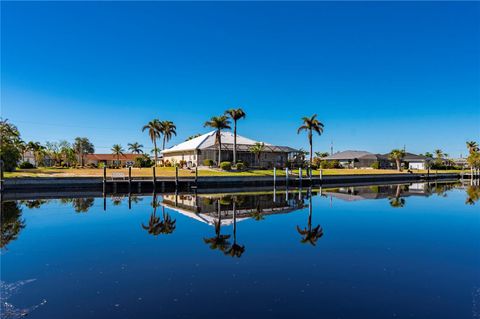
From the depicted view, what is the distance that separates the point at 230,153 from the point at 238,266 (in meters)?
53.1

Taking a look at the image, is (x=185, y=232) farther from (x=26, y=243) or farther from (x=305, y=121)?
(x=305, y=121)

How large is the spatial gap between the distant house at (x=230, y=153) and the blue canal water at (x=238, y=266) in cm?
4015

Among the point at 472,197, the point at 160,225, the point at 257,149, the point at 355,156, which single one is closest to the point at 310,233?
the point at 160,225

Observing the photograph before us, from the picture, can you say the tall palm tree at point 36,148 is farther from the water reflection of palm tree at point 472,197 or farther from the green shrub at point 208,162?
the water reflection of palm tree at point 472,197

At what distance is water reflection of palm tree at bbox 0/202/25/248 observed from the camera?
16.6 metres

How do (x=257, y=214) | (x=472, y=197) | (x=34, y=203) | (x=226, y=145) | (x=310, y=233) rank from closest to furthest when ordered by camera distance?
(x=310, y=233)
(x=257, y=214)
(x=34, y=203)
(x=472, y=197)
(x=226, y=145)

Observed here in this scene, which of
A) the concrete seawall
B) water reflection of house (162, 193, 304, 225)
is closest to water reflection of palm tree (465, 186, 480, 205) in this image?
water reflection of house (162, 193, 304, 225)

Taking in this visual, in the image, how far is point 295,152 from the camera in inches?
2771

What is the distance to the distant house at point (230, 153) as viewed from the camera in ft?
208

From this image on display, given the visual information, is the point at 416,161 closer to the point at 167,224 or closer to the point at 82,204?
the point at 82,204

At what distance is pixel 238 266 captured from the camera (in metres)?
12.1

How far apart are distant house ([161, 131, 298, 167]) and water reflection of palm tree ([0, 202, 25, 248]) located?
122ft

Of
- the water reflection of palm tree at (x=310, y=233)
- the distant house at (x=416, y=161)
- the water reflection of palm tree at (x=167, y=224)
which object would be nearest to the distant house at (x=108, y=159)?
the distant house at (x=416, y=161)

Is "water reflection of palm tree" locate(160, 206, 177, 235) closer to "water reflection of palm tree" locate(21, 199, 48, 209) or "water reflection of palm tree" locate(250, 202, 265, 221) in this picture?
"water reflection of palm tree" locate(250, 202, 265, 221)
